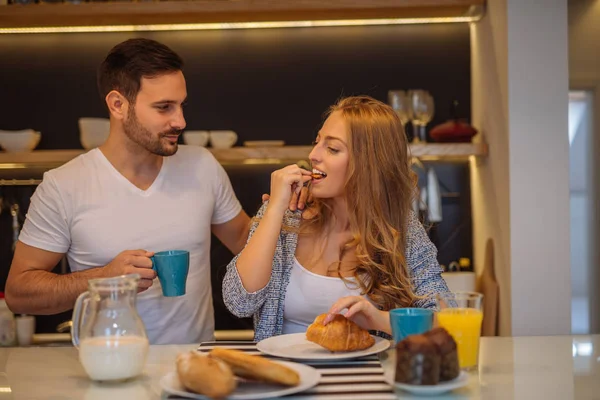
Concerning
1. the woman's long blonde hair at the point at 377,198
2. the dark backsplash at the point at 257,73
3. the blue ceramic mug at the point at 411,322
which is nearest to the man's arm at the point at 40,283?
the woman's long blonde hair at the point at 377,198

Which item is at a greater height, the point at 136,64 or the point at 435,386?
the point at 136,64

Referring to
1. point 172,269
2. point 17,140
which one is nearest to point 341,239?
point 172,269

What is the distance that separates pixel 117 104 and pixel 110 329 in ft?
4.17

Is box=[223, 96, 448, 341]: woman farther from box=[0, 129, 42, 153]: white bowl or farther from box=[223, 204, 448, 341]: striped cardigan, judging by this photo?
box=[0, 129, 42, 153]: white bowl

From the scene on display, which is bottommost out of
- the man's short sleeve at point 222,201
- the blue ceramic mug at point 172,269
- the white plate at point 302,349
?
the white plate at point 302,349

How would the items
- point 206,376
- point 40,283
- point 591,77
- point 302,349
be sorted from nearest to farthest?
point 206,376, point 302,349, point 40,283, point 591,77

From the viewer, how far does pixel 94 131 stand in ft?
10.5

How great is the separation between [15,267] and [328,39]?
1.88m

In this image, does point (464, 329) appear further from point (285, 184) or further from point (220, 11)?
point (220, 11)

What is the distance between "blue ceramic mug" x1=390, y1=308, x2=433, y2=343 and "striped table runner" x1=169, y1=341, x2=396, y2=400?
0.29 feet

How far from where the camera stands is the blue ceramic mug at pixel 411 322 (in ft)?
4.66

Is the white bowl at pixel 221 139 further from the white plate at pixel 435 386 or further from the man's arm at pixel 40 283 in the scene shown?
the white plate at pixel 435 386

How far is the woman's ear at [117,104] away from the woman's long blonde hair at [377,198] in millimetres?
733

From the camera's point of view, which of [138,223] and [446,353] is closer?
[446,353]
